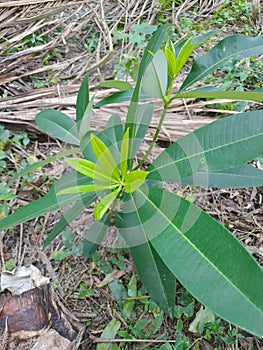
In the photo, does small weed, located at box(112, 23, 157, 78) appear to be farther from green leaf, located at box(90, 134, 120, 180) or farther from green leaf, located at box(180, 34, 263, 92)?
green leaf, located at box(90, 134, 120, 180)

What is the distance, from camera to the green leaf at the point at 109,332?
0.99 m

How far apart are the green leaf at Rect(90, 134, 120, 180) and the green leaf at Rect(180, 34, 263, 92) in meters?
0.30

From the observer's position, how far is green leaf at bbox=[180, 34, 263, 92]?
0.94 metres

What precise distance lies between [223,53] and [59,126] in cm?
47

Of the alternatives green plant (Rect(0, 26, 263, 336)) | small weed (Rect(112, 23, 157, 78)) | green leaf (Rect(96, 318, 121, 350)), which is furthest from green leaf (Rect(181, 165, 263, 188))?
small weed (Rect(112, 23, 157, 78))

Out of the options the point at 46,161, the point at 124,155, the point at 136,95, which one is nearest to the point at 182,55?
Answer: the point at 136,95

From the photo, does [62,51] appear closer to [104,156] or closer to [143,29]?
[143,29]

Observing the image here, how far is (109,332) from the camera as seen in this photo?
1013mm

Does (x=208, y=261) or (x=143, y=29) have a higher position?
(x=143, y=29)

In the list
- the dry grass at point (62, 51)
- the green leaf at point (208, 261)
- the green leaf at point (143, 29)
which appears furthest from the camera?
the green leaf at point (143, 29)

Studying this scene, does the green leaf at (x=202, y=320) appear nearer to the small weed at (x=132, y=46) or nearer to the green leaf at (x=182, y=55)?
the green leaf at (x=182, y=55)

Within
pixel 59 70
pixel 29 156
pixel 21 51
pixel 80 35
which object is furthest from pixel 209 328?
pixel 80 35

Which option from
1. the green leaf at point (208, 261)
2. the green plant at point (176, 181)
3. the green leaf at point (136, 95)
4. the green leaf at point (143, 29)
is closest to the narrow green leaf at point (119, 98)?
the green plant at point (176, 181)

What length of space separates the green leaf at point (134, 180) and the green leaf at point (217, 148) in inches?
2.8
